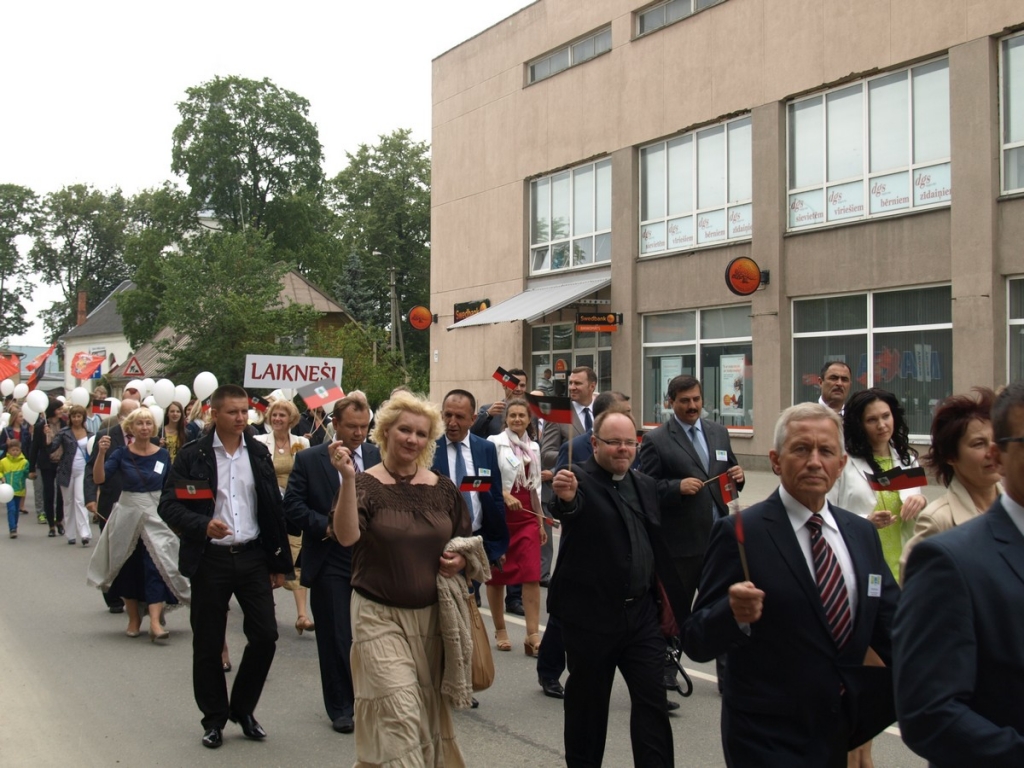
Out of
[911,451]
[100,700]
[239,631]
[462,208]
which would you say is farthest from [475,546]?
[462,208]

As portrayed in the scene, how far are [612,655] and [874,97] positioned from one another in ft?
56.7

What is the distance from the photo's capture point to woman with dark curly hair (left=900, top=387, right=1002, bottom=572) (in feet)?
13.4

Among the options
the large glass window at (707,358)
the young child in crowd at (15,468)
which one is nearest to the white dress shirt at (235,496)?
the young child in crowd at (15,468)

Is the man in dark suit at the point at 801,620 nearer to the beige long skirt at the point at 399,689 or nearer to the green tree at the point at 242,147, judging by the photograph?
A: the beige long skirt at the point at 399,689

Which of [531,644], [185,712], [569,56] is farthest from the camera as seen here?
[569,56]

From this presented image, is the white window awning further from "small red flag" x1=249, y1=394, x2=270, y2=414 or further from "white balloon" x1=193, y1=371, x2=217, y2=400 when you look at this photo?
"small red flag" x1=249, y1=394, x2=270, y2=414

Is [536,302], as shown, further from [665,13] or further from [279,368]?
[279,368]

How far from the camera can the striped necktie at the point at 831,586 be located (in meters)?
3.20

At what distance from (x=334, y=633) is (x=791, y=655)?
145 inches

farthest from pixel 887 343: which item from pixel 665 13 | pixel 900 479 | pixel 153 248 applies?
pixel 153 248

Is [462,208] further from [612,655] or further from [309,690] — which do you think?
[612,655]

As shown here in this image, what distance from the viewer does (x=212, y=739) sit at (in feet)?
19.8

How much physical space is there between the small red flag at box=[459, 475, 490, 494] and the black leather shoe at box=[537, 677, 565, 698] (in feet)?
5.09

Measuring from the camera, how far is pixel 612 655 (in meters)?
4.84
